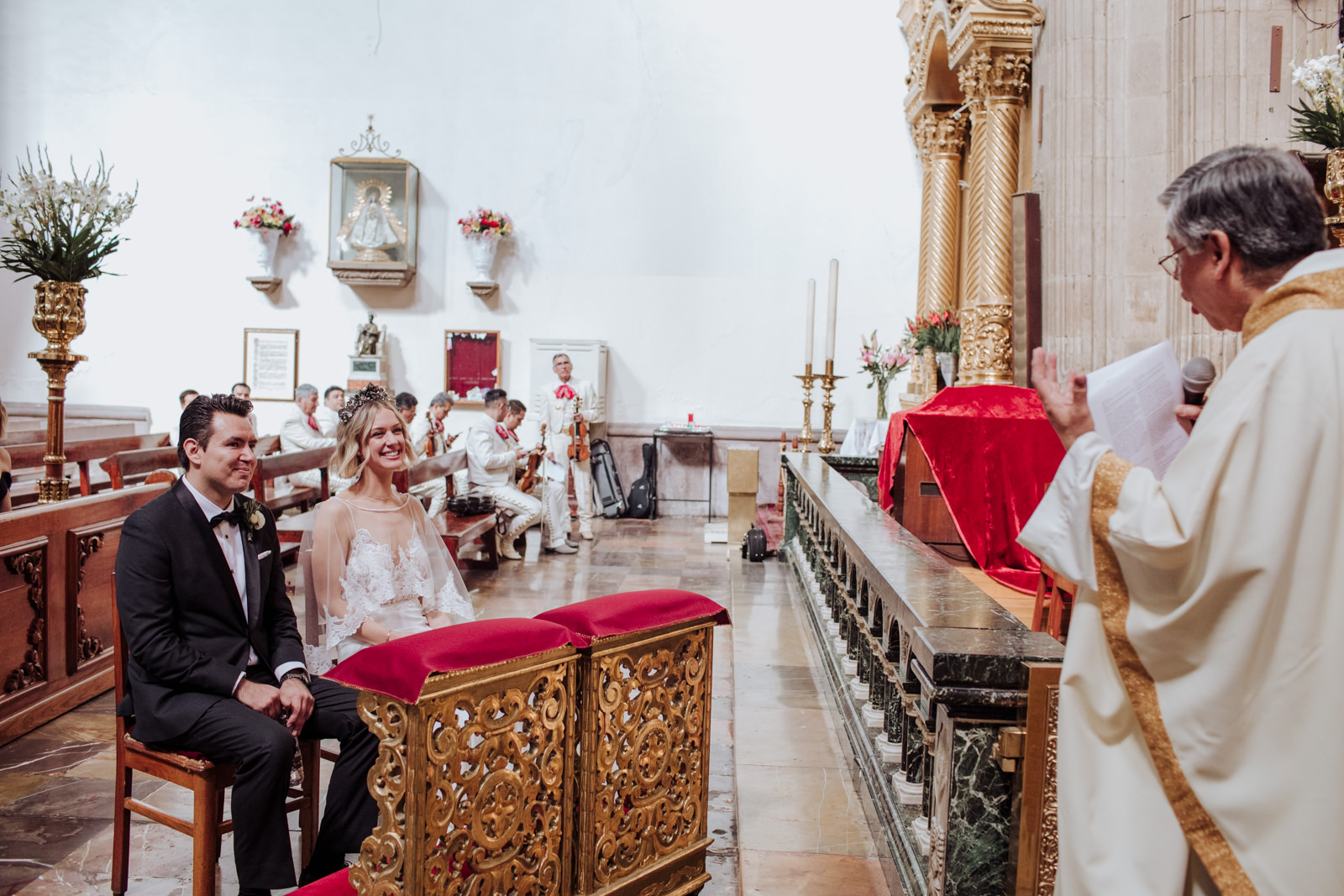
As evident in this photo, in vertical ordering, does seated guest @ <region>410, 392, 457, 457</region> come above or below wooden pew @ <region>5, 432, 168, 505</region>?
above

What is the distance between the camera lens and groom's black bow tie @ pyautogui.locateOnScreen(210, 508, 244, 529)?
2371 millimetres

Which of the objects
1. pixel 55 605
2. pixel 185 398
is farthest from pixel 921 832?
pixel 185 398

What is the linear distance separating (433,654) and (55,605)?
9.49 feet

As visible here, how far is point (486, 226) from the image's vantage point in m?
10.0

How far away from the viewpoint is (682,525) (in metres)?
9.70

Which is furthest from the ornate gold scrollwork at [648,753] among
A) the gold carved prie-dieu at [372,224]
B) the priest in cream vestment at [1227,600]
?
the gold carved prie-dieu at [372,224]

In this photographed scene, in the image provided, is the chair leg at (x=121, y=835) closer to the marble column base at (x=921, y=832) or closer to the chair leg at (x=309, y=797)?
the chair leg at (x=309, y=797)

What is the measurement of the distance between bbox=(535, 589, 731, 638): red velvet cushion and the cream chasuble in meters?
0.95

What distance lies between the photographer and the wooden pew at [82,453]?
5.81m

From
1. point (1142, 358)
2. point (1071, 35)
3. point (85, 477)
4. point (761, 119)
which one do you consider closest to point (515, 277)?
point (761, 119)

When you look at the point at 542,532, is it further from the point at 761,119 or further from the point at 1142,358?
the point at 1142,358

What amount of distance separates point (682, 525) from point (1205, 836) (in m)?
8.43

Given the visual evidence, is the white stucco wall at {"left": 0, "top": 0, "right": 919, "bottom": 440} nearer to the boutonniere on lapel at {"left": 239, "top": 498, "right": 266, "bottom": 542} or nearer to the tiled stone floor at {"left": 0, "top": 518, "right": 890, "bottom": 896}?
the tiled stone floor at {"left": 0, "top": 518, "right": 890, "bottom": 896}

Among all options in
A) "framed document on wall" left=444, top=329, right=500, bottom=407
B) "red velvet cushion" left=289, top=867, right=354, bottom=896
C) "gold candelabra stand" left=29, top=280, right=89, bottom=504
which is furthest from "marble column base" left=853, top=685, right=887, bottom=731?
"framed document on wall" left=444, top=329, right=500, bottom=407
